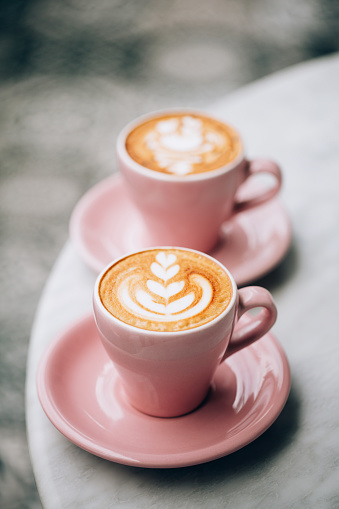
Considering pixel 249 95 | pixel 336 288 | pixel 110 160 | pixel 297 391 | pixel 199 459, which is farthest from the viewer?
pixel 110 160

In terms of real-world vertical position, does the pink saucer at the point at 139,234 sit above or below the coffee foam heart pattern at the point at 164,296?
below

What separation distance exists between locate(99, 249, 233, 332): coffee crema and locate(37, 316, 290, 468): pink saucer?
0.10 m

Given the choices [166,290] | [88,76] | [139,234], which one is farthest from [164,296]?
[88,76]

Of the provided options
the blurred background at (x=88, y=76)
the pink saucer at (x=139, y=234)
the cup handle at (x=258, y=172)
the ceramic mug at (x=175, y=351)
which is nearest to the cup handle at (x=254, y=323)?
the ceramic mug at (x=175, y=351)

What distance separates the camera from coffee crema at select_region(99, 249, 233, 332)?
513 mm

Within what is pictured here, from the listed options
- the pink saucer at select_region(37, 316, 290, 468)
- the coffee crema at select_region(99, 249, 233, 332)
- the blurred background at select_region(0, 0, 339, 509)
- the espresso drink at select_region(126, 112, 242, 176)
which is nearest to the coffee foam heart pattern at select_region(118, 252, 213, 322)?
the coffee crema at select_region(99, 249, 233, 332)

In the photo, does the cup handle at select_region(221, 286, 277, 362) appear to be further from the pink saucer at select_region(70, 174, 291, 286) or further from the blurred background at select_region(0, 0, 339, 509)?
the blurred background at select_region(0, 0, 339, 509)

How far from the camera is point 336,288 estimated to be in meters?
0.73

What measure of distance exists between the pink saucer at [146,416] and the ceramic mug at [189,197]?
0.19 m

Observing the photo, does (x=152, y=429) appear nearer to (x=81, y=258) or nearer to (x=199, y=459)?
(x=199, y=459)

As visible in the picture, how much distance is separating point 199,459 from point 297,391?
16 centimetres

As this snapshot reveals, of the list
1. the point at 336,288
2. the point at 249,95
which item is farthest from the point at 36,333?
the point at 249,95

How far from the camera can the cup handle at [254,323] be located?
55 centimetres

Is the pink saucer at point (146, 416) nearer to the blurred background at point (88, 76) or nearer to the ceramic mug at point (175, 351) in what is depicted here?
the ceramic mug at point (175, 351)
